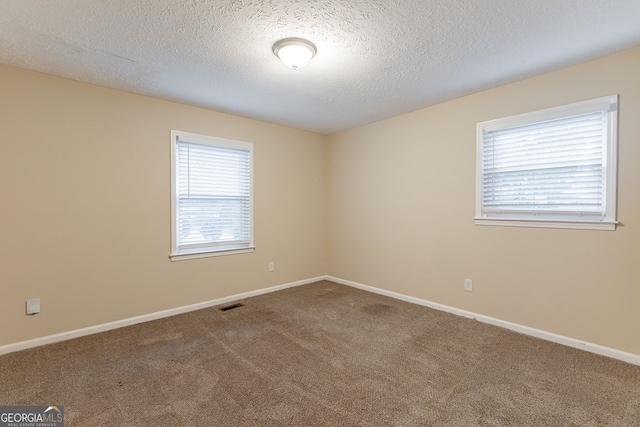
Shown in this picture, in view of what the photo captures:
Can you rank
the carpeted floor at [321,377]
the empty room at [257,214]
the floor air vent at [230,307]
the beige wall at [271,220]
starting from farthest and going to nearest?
the floor air vent at [230,307] < the beige wall at [271,220] < the empty room at [257,214] < the carpeted floor at [321,377]

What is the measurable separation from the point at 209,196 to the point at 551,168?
3.70 meters

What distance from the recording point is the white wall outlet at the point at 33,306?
8.51ft

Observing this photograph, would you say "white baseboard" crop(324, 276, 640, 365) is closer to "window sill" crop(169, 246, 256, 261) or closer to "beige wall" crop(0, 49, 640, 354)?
"beige wall" crop(0, 49, 640, 354)

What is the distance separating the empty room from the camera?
1892mm

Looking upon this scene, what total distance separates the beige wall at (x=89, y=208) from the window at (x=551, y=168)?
121 inches

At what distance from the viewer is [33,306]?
2609 millimetres

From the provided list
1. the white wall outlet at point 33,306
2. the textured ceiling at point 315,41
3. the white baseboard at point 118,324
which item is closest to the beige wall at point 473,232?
the textured ceiling at point 315,41

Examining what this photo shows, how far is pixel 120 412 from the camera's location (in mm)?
1774

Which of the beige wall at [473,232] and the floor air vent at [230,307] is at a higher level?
the beige wall at [473,232]

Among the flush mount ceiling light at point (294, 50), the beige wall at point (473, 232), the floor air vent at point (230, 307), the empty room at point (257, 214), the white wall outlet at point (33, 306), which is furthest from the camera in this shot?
the floor air vent at point (230, 307)

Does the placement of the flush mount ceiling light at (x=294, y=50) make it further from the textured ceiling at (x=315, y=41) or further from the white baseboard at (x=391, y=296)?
the white baseboard at (x=391, y=296)

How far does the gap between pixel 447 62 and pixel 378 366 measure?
257 centimetres

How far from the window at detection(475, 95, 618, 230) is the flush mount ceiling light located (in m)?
2.05

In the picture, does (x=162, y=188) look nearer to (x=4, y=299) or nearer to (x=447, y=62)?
(x=4, y=299)
